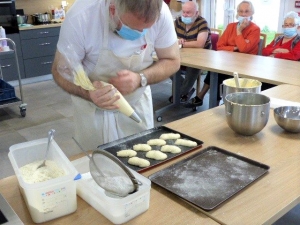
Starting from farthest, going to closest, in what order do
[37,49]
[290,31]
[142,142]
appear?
[37,49] < [290,31] < [142,142]

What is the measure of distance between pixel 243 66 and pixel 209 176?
6.43 feet

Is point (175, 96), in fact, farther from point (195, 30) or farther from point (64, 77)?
point (64, 77)

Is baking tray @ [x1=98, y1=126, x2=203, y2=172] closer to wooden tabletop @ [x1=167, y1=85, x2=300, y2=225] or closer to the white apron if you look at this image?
wooden tabletop @ [x1=167, y1=85, x2=300, y2=225]

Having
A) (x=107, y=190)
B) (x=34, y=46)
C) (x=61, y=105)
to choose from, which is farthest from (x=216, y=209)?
(x=34, y=46)

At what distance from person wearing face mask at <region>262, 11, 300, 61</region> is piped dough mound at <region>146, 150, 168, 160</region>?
8.94ft

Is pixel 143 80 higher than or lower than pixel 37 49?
higher

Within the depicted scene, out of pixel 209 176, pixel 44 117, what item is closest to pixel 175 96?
pixel 44 117

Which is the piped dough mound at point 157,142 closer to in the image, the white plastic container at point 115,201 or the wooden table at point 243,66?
the white plastic container at point 115,201

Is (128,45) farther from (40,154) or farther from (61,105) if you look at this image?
(61,105)

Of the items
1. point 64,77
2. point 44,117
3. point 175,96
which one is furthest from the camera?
point 175,96

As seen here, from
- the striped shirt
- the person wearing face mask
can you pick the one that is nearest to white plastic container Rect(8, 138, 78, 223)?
the person wearing face mask

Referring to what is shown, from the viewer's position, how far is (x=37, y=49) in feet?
16.2

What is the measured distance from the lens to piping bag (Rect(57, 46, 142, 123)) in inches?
48.8

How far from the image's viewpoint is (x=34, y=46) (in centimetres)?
489
